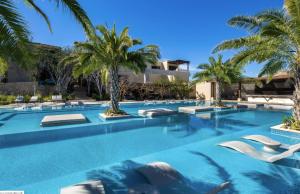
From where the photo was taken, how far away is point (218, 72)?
18.0 metres

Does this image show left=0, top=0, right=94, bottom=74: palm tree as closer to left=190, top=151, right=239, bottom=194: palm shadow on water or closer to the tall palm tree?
left=190, top=151, right=239, bottom=194: palm shadow on water

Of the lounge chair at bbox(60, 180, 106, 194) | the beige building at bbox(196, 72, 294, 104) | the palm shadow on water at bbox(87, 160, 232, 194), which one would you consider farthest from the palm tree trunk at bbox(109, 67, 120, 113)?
the beige building at bbox(196, 72, 294, 104)

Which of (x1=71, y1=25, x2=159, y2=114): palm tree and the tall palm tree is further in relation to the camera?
(x1=71, y1=25, x2=159, y2=114): palm tree

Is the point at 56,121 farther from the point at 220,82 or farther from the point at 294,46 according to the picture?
the point at 220,82

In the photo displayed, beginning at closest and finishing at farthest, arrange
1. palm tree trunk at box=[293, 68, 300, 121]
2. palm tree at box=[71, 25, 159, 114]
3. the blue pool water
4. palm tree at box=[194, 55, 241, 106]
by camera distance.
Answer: the blue pool water, palm tree trunk at box=[293, 68, 300, 121], palm tree at box=[71, 25, 159, 114], palm tree at box=[194, 55, 241, 106]

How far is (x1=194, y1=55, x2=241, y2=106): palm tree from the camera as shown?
1806 cm

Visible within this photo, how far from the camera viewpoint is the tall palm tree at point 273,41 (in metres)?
8.16

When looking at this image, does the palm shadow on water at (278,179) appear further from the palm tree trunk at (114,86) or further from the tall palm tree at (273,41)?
the palm tree trunk at (114,86)

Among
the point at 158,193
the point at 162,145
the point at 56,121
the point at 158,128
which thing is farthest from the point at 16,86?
the point at 158,193

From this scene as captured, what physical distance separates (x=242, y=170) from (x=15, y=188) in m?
5.33

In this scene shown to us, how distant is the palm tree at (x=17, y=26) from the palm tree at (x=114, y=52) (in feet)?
25.1

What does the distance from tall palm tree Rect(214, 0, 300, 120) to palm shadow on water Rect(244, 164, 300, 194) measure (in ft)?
17.0

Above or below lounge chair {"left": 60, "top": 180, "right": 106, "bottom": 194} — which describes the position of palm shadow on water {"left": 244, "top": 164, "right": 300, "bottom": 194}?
below

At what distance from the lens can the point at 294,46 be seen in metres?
8.70
